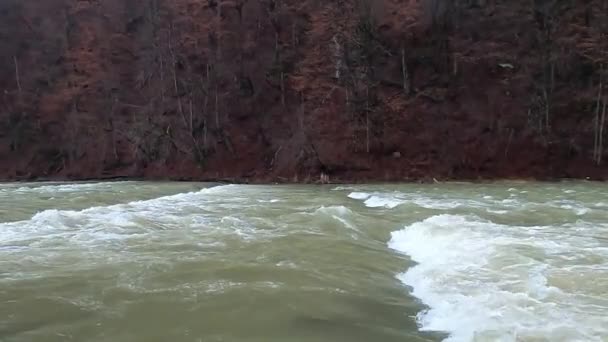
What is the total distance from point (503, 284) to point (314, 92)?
2768cm

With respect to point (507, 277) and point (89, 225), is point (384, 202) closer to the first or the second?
point (89, 225)

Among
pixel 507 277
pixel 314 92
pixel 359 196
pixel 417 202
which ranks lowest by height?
pixel 359 196

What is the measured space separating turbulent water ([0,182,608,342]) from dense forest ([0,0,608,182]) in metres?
16.5

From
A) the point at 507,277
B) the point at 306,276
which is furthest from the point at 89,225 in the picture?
the point at 507,277

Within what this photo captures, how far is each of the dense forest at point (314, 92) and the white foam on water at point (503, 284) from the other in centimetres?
1937

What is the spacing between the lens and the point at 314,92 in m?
33.9

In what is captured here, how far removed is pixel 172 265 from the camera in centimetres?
833

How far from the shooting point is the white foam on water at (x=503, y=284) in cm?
546

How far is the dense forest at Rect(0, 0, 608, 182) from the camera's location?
3022cm

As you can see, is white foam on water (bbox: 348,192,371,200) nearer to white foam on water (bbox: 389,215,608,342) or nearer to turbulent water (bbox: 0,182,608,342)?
turbulent water (bbox: 0,182,608,342)

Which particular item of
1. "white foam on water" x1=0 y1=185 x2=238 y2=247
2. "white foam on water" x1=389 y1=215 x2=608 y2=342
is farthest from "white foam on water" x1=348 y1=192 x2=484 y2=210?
"white foam on water" x1=0 y1=185 x2=238 y2=247

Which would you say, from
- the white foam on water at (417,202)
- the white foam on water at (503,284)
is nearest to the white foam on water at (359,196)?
the white foam on water at (417,202)

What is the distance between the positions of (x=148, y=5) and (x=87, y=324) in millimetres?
38833

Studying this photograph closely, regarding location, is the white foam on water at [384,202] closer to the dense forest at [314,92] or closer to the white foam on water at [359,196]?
the white foam on water at [359,196]
